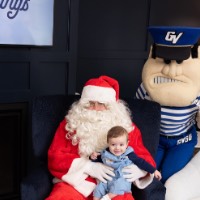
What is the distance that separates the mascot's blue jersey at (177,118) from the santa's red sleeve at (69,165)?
1.88 ft

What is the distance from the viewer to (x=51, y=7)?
2627 millimetres

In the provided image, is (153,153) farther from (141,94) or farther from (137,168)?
(141,94)

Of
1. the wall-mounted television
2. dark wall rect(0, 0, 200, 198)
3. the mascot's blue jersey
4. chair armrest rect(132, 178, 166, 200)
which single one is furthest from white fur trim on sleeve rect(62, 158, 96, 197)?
the wall-mounted television

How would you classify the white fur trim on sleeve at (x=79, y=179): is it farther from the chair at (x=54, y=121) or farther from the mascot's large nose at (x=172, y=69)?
the mascot's large nose at (x=172, y=69)

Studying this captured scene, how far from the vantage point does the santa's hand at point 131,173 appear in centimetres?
185

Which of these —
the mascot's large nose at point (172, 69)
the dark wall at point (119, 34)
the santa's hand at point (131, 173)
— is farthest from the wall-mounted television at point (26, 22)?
the santa's hand at point (131, 173)

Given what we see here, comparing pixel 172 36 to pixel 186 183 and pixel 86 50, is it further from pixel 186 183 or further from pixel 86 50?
pixel 86 50

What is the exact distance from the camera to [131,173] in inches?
73.2

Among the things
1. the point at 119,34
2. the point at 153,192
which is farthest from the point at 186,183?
the point at 119,34

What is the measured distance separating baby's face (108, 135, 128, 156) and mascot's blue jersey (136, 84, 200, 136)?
19.1 inches

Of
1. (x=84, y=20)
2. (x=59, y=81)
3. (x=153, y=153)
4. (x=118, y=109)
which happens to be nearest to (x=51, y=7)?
(x=59, y=81)

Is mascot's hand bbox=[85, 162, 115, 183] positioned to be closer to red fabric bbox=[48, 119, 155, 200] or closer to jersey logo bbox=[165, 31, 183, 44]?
red fabric bbox=[48, 119, 155, 200]

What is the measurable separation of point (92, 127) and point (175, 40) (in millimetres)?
665

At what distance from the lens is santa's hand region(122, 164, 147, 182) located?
1.85 metres
